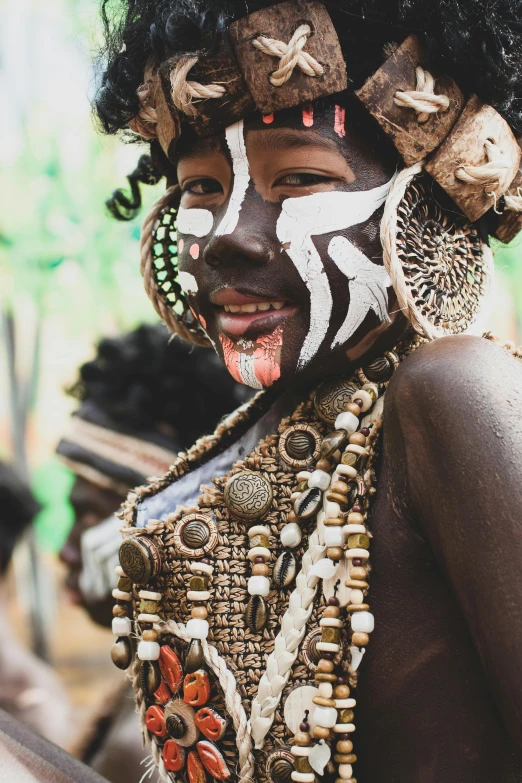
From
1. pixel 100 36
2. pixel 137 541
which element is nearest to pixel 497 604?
pixel 137 541

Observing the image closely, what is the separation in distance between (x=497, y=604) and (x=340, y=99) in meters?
1.06

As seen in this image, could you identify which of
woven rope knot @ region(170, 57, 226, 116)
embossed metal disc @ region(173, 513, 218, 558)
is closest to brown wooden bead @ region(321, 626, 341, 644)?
embossed metal disc @ region(173, 513, 218, 558)

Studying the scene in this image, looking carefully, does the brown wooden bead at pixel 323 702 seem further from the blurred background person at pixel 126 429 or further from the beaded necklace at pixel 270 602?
the blurred background person at pixel 126 429

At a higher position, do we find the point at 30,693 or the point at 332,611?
the point at 332,611

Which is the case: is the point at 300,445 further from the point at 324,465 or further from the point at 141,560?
the point at 141,560

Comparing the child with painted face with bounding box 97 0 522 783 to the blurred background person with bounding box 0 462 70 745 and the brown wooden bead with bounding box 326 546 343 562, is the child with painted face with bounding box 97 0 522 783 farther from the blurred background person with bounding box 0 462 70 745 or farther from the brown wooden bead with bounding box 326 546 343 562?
the blurred background person with bounding box 0 462 70 745

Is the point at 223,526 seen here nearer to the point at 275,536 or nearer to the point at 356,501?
the point at 275,536

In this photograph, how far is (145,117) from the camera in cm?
200

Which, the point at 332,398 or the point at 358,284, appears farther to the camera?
the point at 332,398

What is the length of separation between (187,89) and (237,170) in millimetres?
195

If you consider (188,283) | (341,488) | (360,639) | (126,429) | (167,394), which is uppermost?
Result: (188,283)

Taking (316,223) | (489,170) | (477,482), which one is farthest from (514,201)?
(477,482)

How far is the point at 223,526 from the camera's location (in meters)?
1.87

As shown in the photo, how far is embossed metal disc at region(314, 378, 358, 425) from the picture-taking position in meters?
1.87
